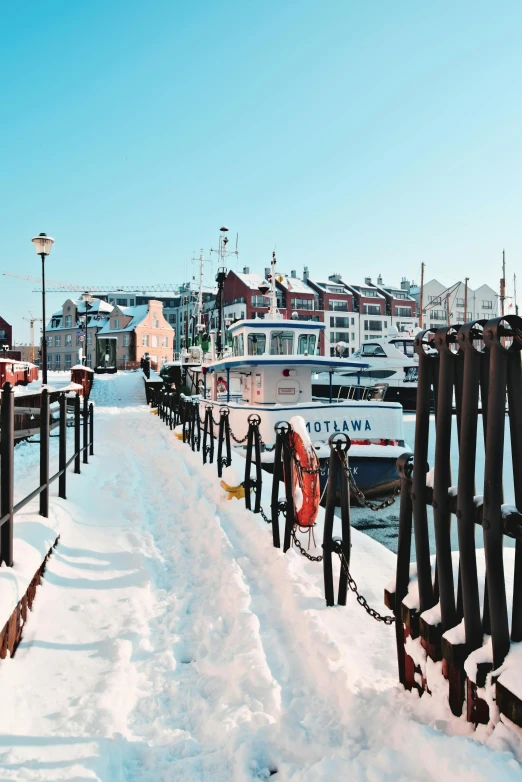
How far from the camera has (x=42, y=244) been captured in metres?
15.1

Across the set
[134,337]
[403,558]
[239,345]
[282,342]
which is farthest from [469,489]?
[134,337]

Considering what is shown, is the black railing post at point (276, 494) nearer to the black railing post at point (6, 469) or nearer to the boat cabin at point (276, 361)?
the black railing post at point (6, 469)

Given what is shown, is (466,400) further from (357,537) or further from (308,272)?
(308,272)

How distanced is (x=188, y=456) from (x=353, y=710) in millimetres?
9330

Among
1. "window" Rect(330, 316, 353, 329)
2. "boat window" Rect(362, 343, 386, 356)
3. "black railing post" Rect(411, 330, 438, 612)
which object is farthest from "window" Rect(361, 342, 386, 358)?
"black railing post" Rect(411, 330, 438, 612)

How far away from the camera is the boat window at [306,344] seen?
48.4 feet

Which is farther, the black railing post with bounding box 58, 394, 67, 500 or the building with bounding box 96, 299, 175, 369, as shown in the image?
the building with bounding box 96, 299, 175, 369

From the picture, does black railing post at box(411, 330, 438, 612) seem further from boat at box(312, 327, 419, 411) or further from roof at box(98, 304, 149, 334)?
roof at box(98, 304, 149, 334)

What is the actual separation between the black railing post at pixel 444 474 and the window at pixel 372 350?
114 feet

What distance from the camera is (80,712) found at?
8.61 ft

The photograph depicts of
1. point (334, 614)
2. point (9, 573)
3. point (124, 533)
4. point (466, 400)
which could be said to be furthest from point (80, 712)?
point (124, 533)

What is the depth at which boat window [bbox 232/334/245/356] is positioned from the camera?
15.1 metres

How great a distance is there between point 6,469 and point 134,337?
62.7 metres

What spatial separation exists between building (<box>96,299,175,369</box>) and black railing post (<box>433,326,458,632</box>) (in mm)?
62077
